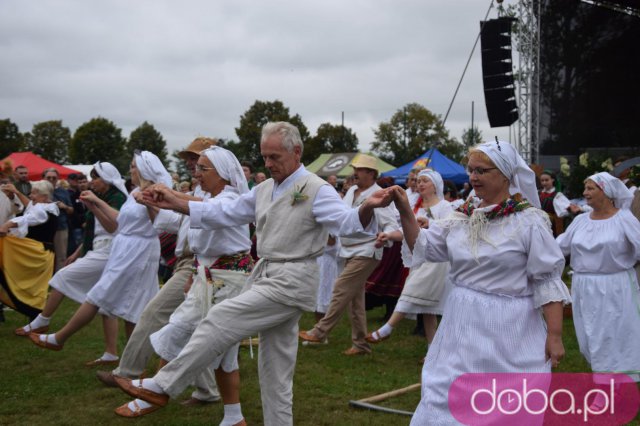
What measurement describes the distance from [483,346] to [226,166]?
2.40m

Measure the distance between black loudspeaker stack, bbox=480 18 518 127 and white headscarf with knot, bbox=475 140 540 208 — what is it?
43.7 ft

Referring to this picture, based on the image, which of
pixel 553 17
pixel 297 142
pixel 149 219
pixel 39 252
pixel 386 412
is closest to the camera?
pixel 297 142

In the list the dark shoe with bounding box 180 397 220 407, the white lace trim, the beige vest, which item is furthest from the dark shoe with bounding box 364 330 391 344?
the white lace trim

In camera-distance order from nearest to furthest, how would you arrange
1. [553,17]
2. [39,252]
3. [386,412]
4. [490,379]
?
[490,379]
[386,412]
[39,252]
[553,17]

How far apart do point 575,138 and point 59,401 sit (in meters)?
18.0

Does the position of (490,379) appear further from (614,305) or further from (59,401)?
(59,401)

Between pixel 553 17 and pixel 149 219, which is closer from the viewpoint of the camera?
pixel 149 219

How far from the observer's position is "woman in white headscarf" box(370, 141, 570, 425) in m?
3.32

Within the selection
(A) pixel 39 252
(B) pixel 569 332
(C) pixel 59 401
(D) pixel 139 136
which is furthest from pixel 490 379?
(D) pixel 139 136

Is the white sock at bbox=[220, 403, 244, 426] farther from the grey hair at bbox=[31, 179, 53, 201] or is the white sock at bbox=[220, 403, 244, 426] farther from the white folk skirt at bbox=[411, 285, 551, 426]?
the grey hair at bbox=[31, 179, 53, 201]

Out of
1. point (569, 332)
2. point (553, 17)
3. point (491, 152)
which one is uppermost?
point (553, 17)

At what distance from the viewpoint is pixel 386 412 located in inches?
211

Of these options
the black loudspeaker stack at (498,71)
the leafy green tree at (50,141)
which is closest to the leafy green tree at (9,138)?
the leafy green tree at (50,141)

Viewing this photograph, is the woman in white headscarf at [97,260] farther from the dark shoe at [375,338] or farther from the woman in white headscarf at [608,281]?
the woman in white headscarf at [608,281]
